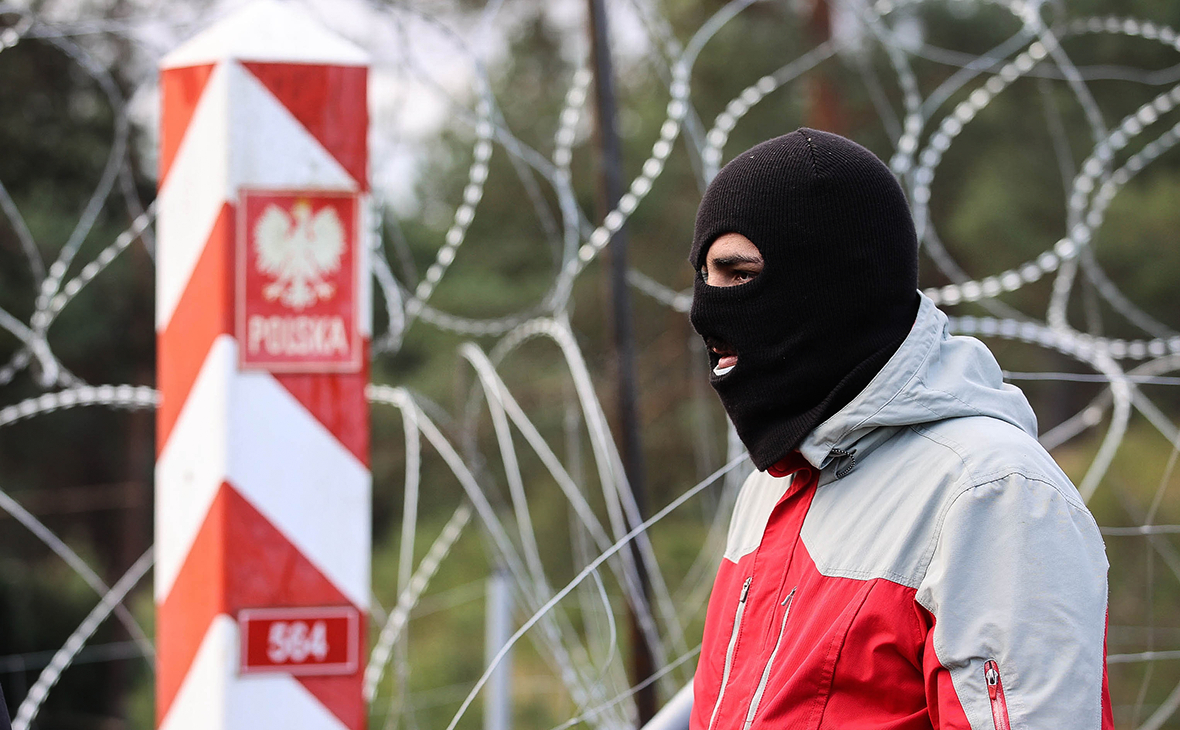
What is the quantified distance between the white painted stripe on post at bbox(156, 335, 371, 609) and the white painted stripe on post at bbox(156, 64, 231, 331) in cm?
15

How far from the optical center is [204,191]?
1.84 meters

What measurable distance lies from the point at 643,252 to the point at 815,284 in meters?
11.8

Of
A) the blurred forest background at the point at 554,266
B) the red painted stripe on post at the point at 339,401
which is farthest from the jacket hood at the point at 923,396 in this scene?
the blurred forest background at the point at 554,266

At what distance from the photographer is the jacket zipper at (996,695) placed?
113 cm

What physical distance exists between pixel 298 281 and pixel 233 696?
616mm

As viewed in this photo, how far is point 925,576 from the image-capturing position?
120 centimetres

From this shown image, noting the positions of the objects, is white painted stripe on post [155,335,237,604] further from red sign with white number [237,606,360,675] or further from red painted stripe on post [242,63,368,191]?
red painted stripe on post [242,63,368,191]

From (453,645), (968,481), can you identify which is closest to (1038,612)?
(968,481)

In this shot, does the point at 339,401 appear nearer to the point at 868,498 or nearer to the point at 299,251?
the point at 299,251

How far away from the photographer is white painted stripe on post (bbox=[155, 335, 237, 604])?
1807 mm

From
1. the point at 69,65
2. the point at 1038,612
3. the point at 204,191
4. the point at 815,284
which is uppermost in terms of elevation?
the point at 69,65

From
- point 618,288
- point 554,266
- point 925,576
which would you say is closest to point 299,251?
point 925,576

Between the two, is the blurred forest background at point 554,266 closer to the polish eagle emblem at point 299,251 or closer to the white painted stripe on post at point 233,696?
the white painted stripe on post at point 233,696

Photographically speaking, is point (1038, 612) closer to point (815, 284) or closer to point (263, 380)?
point (815, 284)
